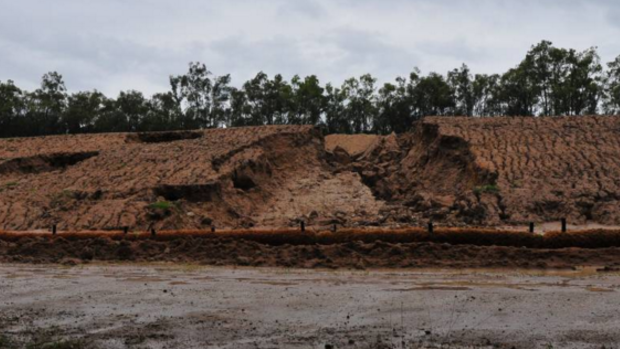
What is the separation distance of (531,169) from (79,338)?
21.4 meters

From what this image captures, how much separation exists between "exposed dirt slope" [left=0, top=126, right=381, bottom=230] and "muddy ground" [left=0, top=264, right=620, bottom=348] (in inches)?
420

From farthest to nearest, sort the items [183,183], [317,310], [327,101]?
1. [327,101]
2. [183,183]
3. [317,310]

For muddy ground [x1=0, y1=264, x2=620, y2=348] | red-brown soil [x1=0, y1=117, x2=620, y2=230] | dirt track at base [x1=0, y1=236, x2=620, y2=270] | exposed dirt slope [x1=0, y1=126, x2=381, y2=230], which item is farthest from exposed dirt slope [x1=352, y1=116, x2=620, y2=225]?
muddy ground [x1=0, y1=264, x2=620, y2=348]

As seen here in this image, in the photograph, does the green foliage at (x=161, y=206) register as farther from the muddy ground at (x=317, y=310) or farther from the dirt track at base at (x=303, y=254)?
the muddy ground at (x=317, y=310)

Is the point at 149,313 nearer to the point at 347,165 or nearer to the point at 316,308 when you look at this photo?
the point at 316,308

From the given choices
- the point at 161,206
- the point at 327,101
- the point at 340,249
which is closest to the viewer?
the point at 340,249

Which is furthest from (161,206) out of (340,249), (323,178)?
(340,249)

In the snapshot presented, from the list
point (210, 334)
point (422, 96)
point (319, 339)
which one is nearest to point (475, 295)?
point (319, 339)

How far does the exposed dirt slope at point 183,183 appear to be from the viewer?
24984mm

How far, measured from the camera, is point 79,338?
25.9 ft

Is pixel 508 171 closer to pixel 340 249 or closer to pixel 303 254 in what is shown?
pixel 340 249

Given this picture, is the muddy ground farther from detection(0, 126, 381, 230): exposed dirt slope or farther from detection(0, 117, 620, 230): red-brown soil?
detection(0, 126, 381, 230): exposed dirt slope

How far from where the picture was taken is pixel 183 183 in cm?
2689

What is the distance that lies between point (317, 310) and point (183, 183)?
18.1m
